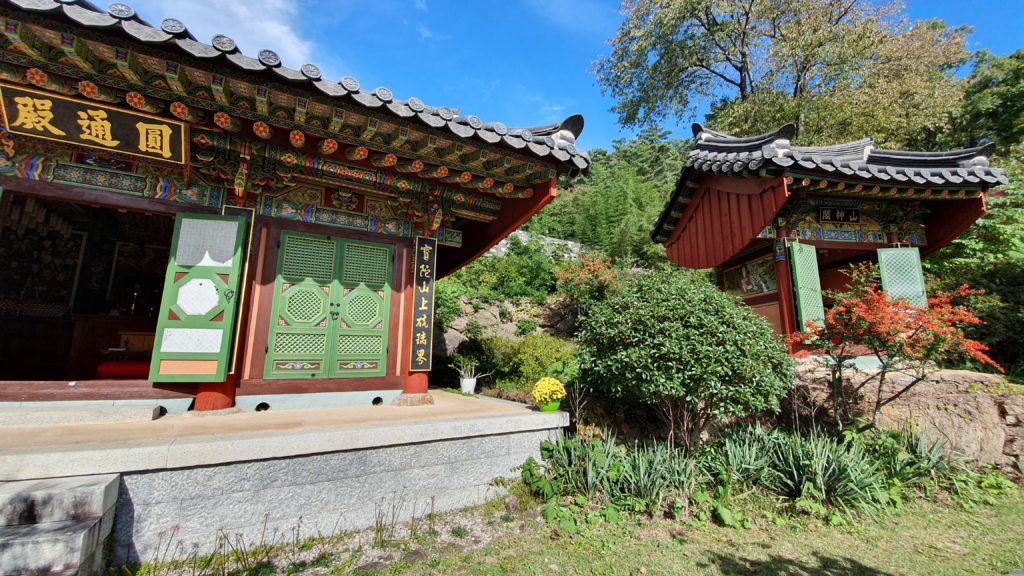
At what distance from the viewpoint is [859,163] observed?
6.97 meters

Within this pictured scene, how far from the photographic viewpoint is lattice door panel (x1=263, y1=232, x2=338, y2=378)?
4.83 m

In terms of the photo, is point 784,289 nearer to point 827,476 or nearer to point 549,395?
point 827,476

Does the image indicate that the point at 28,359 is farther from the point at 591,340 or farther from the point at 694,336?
the point at 694,336

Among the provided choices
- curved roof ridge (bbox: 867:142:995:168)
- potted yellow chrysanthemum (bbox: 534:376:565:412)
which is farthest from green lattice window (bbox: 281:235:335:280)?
curved roof ridge (bbox: 867:142:995:168)

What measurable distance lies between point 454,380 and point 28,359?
23.5 ft

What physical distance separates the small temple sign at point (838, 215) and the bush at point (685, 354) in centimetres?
409

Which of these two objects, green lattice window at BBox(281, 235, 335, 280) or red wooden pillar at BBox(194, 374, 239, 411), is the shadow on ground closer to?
red wooden pillar at BBox(194, 374, 239, 411)

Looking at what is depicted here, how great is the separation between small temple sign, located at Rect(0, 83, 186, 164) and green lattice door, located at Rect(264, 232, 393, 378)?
144 cm

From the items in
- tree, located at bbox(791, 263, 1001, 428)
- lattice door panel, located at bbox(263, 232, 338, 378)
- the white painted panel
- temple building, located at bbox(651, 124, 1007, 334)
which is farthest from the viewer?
temple building, located at bbox(651, 124, 1007, 334)

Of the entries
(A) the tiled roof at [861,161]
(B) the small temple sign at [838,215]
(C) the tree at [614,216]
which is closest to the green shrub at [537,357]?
(A) the tiled roof at [861,161]

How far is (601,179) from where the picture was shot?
2669 centimetres

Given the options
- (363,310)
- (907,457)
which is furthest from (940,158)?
(363,310)

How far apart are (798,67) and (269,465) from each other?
16.9 meters

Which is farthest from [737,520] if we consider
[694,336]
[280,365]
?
[280,365]
